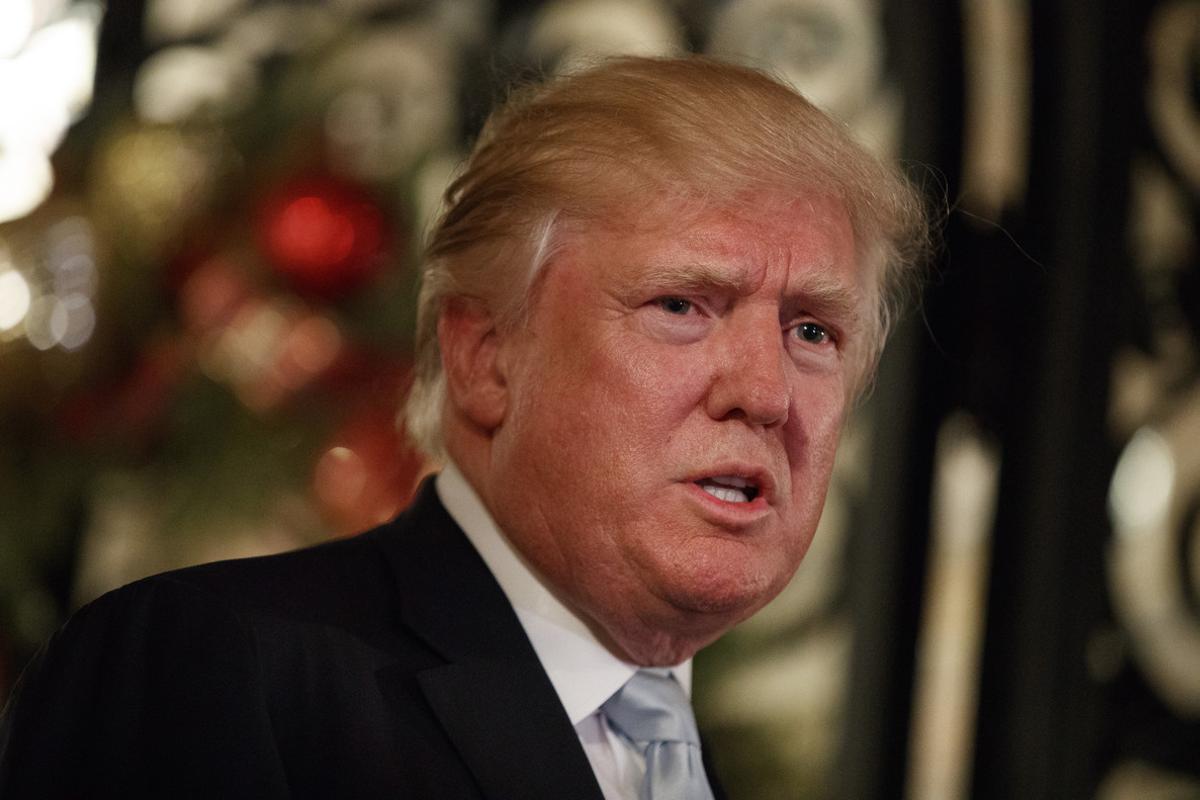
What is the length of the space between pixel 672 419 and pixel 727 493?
79 mm

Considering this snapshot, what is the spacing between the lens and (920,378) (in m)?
2.14

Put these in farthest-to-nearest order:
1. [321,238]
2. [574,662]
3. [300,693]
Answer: [321,238] → [574,662] → [300,693]

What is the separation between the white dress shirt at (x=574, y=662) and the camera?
3.93 ft

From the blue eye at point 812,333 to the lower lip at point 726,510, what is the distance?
0.16m

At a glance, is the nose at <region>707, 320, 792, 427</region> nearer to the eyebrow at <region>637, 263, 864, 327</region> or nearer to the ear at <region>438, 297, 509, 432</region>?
the eyebrow at <region>637, 263, 864, 327</region>

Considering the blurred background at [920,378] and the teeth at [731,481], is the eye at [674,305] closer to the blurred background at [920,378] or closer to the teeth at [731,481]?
the teeth at [731,481]

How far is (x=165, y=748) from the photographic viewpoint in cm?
101

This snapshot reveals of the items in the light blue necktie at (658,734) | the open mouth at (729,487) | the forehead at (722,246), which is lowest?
the light blue necktie at (658,734)

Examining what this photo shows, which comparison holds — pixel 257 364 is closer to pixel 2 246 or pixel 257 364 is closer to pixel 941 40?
pixel 2 246

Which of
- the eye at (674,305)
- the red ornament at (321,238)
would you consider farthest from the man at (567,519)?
the red ornament at (321,238)

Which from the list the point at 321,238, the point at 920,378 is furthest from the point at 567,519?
the point at 920,378

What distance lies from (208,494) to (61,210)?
0.48 meters

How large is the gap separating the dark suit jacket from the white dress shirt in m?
0.02

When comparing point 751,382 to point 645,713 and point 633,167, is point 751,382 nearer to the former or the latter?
point 633,167
